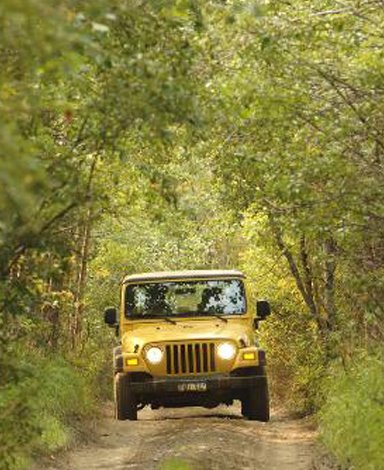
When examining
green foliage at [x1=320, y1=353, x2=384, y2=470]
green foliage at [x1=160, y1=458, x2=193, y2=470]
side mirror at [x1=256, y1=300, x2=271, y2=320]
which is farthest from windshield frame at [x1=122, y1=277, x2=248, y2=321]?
green foliage at [x1=160, y1=458, x2=193, y2=470]

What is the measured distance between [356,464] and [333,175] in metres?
2.58

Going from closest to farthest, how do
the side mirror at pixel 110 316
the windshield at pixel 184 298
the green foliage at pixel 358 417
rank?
the green foliage at pixel 358 417, the side mirror at pixel 110 316, the windshield at pixel 184 298

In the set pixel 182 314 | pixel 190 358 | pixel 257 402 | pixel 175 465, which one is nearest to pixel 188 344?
pixel 190 358

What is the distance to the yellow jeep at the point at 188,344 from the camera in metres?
Result: 13.2

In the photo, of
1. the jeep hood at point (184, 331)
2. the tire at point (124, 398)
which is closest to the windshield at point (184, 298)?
the jeep hood at point (184, 331)

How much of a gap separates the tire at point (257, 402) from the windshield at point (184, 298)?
1160 millimetres

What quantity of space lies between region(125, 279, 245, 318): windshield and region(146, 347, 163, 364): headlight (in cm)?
92

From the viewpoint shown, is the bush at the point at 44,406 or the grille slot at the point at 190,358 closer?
the bush at the point at 44,406

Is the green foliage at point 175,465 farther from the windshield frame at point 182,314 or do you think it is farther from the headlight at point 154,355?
the windshield frame at point 182,314

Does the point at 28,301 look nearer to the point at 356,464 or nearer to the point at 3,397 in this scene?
the point at 3,397

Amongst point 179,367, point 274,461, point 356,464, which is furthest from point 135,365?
point 356,464

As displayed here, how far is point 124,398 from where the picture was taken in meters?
13.5

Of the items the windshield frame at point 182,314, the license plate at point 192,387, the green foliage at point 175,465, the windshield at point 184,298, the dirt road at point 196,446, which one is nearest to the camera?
the green foliage at point 175,465

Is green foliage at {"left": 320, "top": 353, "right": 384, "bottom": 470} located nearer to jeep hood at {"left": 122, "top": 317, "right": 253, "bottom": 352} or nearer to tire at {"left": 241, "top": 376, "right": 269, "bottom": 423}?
tire at {"left": 241, "top": 376, "right": 269, "bottom": 423}
